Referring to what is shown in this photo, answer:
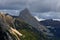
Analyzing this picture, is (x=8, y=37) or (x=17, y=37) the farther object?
(x=17, y=37)

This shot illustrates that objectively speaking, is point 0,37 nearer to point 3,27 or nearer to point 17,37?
point 3,27

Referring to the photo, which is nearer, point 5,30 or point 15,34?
point 5,30

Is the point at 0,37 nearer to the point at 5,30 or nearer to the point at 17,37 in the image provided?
the point at 5,30

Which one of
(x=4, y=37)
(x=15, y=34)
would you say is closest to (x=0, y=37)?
(x=4, y=37)

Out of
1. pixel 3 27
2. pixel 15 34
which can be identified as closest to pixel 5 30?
pixel 3 27

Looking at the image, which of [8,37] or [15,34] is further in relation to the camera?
[15,34]

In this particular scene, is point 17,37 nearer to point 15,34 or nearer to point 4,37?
point 15,34
